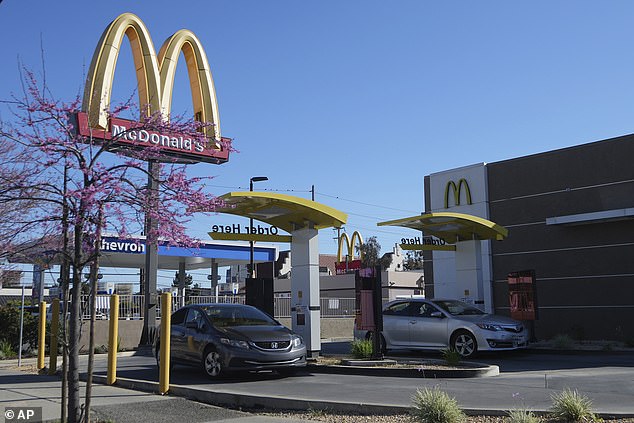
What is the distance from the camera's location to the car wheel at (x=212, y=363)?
12.9 meters

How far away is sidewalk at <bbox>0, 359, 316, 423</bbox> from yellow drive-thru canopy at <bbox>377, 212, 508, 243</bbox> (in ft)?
34.4

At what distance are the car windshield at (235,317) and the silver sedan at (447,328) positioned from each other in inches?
177

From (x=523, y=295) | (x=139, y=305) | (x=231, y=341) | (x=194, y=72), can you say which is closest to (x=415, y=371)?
(x=231, y=341)

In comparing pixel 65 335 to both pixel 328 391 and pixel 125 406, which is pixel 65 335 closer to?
pixel 125 406

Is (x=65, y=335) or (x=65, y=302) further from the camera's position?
(x=65, y=302)

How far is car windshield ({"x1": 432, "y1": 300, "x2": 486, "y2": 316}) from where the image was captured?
675 inches

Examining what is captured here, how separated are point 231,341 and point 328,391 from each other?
2587 millimetres

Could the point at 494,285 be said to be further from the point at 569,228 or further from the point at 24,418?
the point at 24,418

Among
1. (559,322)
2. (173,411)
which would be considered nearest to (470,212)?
(559,322)

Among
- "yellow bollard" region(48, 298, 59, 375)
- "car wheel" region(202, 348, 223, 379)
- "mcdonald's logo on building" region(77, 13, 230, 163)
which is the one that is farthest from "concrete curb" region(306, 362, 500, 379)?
"mcdonald's logo on building" region(77, 13, 230, 163)

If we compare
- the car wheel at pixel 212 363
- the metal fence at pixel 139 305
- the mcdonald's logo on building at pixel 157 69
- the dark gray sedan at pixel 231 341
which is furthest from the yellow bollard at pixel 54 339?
the metal fence at pixel 139 305

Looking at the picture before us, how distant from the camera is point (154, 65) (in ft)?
71.1

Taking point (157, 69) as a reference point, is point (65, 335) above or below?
below

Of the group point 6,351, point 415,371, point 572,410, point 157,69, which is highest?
point 157,69
